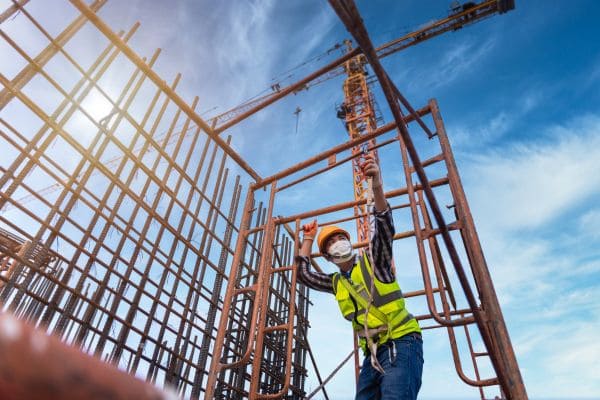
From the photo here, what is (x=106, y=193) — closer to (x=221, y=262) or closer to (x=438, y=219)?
(x=221, y=262)

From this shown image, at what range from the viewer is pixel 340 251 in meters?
3.41

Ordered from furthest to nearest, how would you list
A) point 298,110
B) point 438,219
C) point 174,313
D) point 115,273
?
point 298,110 < point 174,313 < point 115,273 < point 438,219

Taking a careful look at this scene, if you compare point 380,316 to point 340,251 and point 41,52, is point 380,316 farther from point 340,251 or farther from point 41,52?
point 41,52

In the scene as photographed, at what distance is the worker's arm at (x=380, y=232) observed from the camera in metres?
2.93

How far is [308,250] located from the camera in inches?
161

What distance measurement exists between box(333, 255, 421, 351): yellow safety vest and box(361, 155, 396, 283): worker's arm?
7cm

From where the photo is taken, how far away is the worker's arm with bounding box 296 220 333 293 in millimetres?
3652

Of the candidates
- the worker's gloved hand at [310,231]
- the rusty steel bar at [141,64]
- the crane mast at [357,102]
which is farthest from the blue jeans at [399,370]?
the crane mast at [357,102]

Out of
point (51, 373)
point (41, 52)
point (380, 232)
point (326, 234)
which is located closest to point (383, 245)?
point (380, 232)

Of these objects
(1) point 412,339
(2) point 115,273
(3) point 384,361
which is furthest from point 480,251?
(2) point 115,273

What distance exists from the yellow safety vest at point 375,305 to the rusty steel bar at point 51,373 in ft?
8.22

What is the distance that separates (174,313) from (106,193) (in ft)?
7.27

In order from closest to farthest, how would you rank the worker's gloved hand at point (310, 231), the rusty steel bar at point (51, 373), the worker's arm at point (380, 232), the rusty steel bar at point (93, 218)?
the rusty steel bar at point (51, 373), the worker's arm at point (380, 232), the worker's gloved hand at point (310, 231), the rusty steel bar at point (93, 218)

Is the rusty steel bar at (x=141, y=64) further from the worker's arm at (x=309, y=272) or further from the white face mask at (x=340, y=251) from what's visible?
the white face mask at (x=340, y=251)
